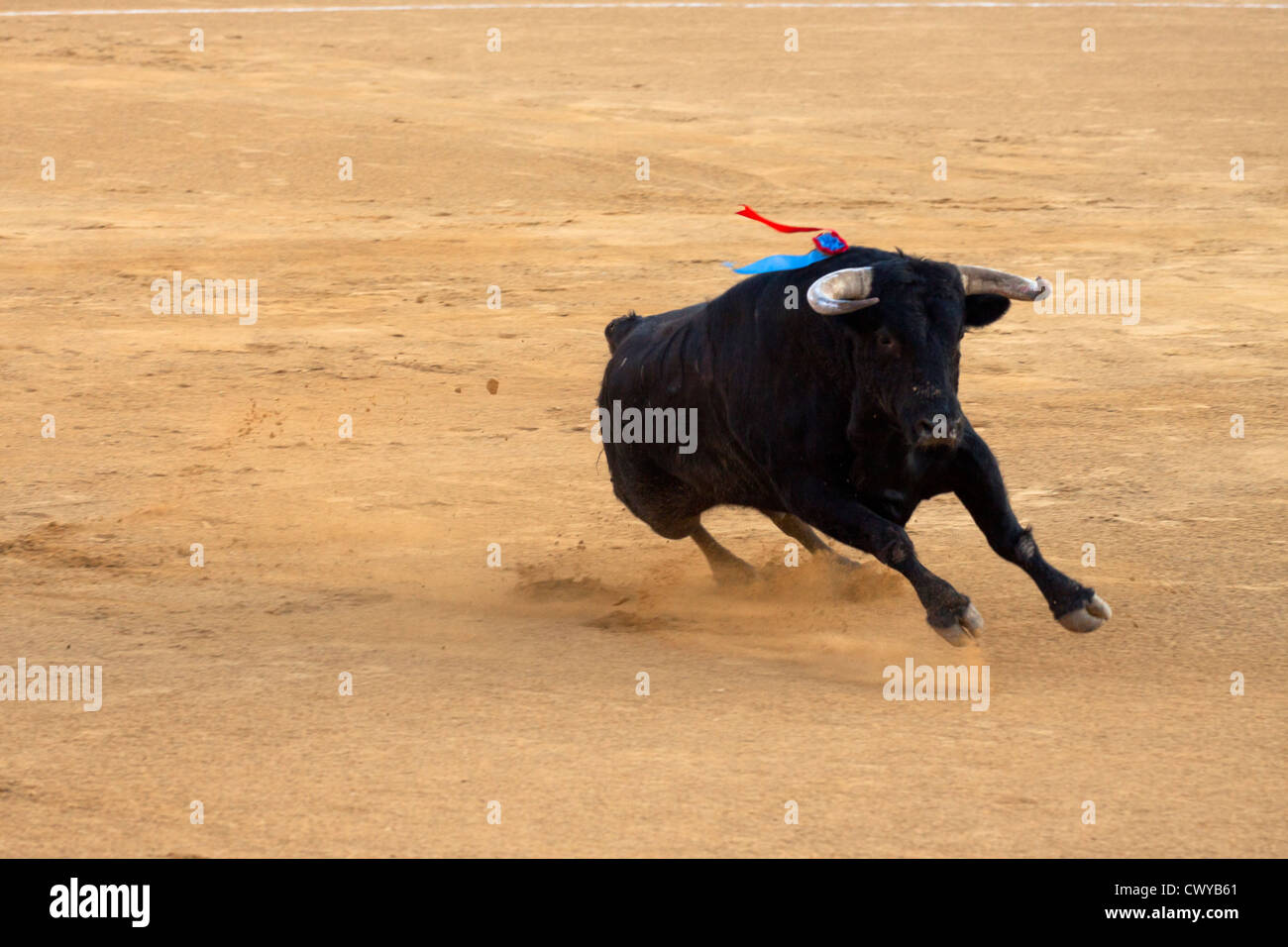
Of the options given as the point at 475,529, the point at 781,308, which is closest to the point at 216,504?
the point at 475,529

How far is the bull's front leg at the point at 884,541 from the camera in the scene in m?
6.43

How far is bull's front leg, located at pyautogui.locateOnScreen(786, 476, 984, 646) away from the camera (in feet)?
21.1

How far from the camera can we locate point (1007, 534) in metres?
6.94

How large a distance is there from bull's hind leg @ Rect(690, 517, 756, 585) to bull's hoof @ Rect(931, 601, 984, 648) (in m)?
1.71

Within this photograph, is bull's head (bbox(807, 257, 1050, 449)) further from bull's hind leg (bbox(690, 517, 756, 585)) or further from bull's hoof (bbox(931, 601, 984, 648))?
bull's hind leg (bbox(690, 517, 756, 585))

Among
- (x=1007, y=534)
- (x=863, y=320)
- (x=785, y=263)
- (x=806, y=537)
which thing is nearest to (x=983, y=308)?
(x=863, y=320)

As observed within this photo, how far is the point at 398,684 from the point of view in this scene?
676 centimetres

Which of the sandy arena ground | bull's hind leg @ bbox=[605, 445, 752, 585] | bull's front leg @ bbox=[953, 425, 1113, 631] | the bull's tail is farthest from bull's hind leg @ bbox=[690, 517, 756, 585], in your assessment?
bull's front leg @ bbox=[953, 425, 1113, 631]

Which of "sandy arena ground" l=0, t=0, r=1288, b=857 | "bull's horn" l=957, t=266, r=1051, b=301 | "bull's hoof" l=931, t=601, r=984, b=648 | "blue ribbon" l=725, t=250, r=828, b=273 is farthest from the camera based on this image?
"blue ribbon" l=725, t=250, r=828, b=273

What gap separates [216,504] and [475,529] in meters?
1.40

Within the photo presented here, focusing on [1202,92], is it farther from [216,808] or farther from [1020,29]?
[216,808]

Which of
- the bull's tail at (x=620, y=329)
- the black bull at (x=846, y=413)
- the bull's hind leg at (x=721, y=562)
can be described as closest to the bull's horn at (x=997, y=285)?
the black bull at (x=846, y=413)

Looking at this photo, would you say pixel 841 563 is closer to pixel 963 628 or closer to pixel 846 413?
pixel 846 413

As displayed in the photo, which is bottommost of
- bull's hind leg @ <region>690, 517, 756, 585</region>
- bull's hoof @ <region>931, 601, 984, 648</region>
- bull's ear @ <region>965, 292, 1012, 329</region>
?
bull's hind leg @ <region>690, 517, 756, 585</region>
